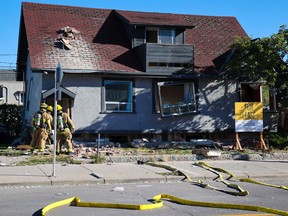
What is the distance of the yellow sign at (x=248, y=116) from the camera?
17.9 m

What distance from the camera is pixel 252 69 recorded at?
1891cm

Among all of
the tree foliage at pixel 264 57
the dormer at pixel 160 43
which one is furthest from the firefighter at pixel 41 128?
the tree foliage at pixel 264 57

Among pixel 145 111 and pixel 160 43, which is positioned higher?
pixel 160 43

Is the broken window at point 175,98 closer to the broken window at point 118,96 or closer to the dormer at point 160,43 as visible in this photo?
the dormer at point 160,43

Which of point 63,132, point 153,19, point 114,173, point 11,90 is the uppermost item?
point 153,19

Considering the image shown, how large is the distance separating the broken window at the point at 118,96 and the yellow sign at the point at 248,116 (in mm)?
5244

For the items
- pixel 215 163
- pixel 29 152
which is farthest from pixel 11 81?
pixel 215 163

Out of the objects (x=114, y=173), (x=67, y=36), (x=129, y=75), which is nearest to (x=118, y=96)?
(x=129, y=75)

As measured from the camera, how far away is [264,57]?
1894 centimetres

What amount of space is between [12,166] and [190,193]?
20.0 feet

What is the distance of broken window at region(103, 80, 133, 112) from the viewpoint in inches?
808

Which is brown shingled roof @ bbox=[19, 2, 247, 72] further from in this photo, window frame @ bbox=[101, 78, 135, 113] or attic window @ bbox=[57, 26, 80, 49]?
window frame @ bbox=[101, 78, 135, 113]

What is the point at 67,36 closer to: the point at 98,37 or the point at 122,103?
the point at 98,37

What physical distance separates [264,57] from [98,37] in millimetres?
7964
